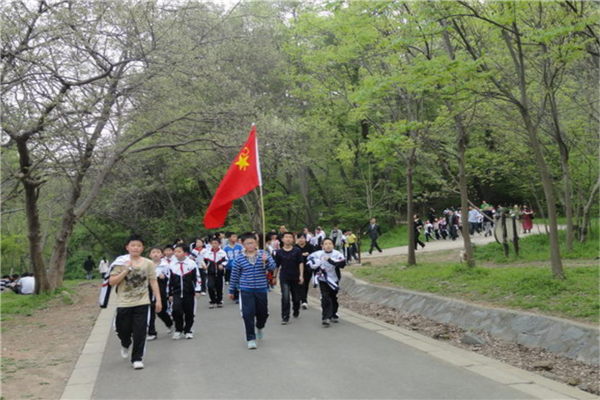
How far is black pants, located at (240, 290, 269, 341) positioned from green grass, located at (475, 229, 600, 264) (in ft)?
30.6

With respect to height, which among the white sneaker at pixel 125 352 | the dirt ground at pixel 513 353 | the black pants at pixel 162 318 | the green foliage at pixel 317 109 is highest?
the green foliage at pixel 317 109

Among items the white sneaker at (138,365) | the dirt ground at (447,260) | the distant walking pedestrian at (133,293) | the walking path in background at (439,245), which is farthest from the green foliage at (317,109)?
the white sneaker at (138,365)

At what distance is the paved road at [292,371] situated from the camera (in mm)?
6164

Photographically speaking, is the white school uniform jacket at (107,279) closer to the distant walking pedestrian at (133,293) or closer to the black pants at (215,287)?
the distant walking pedestrian at (133,293)

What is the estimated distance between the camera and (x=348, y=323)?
10984 mm

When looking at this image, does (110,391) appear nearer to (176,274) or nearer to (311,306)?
Answer: (176,274)

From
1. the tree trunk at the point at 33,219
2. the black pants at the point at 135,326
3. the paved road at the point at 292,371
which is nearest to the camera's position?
the paved road at the point at 292,371

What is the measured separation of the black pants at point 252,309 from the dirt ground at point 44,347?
100 inches

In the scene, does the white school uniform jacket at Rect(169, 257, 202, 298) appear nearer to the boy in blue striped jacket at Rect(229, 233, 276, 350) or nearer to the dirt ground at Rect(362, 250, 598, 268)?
the boy in blue striped jacket at Rect(229, 233, 276, 350)

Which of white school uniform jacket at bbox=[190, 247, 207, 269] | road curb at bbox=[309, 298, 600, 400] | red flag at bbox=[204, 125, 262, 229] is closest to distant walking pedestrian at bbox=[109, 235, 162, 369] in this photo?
red flag at bbox=[204, 125, 262, 229]

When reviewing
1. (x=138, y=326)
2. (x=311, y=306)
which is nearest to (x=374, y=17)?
(x=311, y=306)

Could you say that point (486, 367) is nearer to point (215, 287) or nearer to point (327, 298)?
point (327, 298)

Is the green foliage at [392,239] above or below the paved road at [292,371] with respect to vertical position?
above

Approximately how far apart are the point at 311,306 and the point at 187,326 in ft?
15.0
